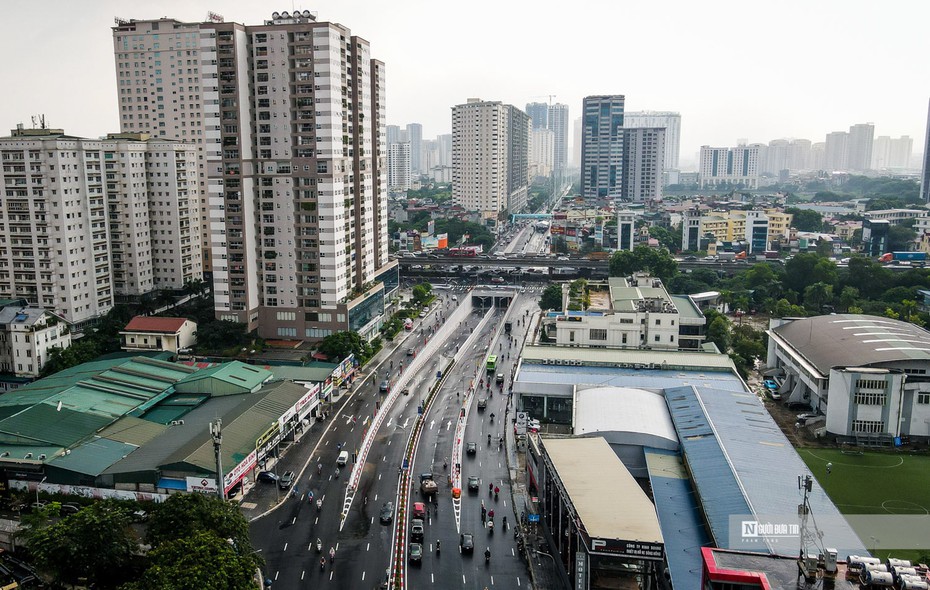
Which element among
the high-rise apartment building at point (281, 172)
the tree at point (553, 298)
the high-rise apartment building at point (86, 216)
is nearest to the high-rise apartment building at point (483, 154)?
the tree at point (553, 298)

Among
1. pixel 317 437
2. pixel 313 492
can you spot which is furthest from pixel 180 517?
pixel 317 437

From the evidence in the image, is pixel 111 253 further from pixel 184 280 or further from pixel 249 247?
pixel 249 247

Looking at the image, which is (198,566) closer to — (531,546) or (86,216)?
(531,546)

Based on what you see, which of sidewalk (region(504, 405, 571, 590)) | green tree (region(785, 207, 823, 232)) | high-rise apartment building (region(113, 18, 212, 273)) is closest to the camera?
sidewalk (region(504, 405, 571, 590))

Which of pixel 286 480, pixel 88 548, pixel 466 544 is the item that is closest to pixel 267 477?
pixel 286 480

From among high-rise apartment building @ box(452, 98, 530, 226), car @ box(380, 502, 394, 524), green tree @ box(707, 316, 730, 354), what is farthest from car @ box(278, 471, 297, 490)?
high-rise apartment building @ box(452, 98, 530, 226)

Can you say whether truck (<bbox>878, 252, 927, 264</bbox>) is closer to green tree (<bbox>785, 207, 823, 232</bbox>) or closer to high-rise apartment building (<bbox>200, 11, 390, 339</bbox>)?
green tree (<bbox>785, 207, 823, 232</bbox>)

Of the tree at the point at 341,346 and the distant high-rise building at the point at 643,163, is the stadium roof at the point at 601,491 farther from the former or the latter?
the distant high-rise building at the point at 643,163
